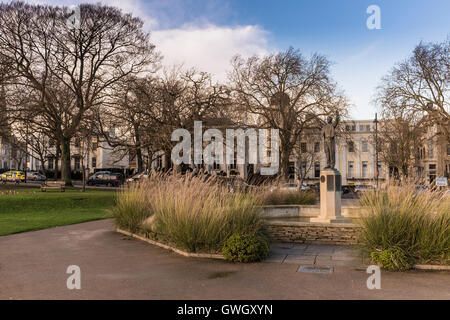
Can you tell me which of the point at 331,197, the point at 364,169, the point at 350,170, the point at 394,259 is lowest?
the point at 394,259

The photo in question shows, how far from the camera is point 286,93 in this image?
33500 mm

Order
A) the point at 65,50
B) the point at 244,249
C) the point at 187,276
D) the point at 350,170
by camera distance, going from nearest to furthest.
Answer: the point at 187,276, the point at 244,249, the point at 65,50, the point at 350,170

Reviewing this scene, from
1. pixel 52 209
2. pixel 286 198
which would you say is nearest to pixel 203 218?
pixel 286 198

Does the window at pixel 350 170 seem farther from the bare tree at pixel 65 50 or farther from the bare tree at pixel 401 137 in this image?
the bare tree at pixel 65 50

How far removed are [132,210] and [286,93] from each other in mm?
23549

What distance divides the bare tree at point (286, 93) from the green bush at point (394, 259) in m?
24.3

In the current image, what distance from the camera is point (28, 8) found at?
2852cm

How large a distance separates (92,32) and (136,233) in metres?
22.8

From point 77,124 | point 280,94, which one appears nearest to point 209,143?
point 280,94

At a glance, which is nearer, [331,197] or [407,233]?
[407,233]

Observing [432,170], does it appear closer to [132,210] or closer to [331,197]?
[331,197]

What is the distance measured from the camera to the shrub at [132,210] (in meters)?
12.2


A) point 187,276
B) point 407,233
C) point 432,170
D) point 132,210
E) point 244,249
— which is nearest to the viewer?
point 187,276
